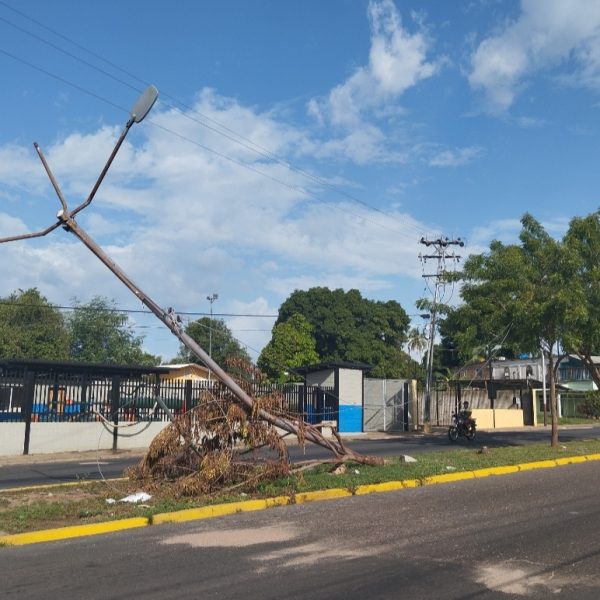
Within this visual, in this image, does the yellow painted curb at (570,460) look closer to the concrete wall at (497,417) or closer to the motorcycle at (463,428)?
the motorcycle at (463,428)

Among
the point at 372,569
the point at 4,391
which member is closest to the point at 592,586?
the point at 372,569

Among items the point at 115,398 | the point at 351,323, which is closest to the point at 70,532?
the point at 115,398

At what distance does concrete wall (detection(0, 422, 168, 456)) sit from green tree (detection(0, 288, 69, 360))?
3512cm

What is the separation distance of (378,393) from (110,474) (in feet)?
66.9

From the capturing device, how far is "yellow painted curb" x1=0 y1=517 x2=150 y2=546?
8.29m

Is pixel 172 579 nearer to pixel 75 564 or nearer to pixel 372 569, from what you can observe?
pixel 75 564

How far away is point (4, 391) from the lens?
20.4m

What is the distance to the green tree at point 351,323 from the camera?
62188 millimetres

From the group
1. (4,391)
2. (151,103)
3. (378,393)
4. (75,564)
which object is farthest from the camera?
(378,393)

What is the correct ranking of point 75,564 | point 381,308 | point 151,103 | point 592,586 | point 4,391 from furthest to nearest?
1. point 381,308
2. point 4,391
3. point 151,103
4. point 75,564
5. point 592,586

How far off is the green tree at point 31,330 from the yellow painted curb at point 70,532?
48.9 metres

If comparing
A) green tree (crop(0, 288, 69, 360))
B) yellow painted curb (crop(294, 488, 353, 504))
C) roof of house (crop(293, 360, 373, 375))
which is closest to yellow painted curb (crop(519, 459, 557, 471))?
yellow painted curb (crop(294, 488, 353, 504))

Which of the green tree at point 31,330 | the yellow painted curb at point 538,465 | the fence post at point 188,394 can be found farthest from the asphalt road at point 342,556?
the green tree at point 31,330

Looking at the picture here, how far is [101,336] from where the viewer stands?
65875 millimetres
